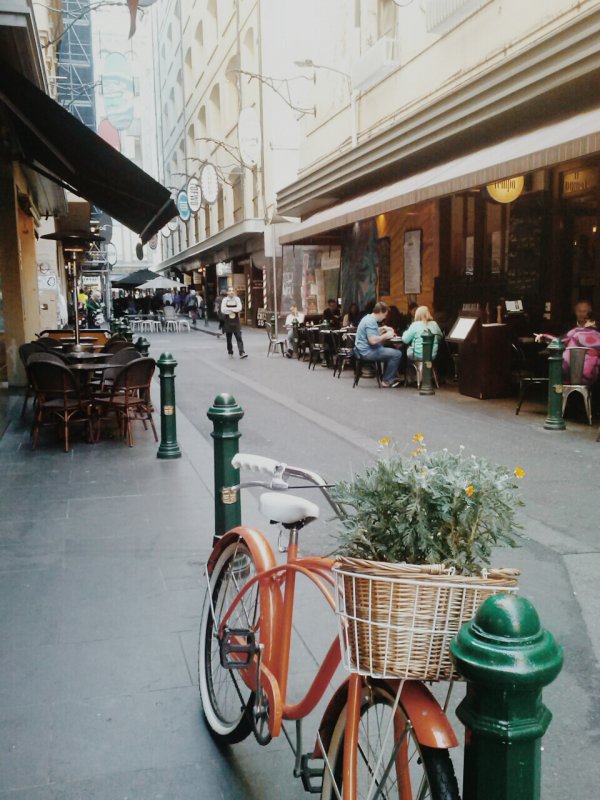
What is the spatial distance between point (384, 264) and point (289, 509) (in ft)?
55.9

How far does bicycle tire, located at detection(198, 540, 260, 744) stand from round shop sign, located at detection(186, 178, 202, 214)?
24831mm

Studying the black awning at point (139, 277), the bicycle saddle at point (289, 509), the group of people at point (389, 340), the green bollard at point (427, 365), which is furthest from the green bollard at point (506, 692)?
the black awning at point (139, 277)

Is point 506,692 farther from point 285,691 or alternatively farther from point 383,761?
point 285,691

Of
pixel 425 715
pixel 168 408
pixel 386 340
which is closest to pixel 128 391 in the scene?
pixel 168 408

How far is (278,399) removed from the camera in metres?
12.3

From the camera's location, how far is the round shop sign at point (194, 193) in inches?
1049

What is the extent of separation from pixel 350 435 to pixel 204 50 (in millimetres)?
38534

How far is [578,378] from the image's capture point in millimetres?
9555

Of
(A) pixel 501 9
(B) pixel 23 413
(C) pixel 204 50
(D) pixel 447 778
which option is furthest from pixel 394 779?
(C) pixel 204 50

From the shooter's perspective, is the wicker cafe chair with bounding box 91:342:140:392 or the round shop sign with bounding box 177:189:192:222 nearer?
the wicker cafe chair with bounding box 91:342:140:392

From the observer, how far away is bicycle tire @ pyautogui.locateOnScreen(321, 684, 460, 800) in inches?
68.0

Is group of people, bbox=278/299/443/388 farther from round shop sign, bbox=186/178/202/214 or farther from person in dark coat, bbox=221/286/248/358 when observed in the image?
round shop sign, bbox=186/178/202/214

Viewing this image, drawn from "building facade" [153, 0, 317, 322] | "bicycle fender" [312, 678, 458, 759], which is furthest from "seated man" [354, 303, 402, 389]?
"bicycle fender" [312, 678, 458, 759]

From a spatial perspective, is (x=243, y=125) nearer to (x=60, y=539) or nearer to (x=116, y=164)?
(x=116, y=164)
